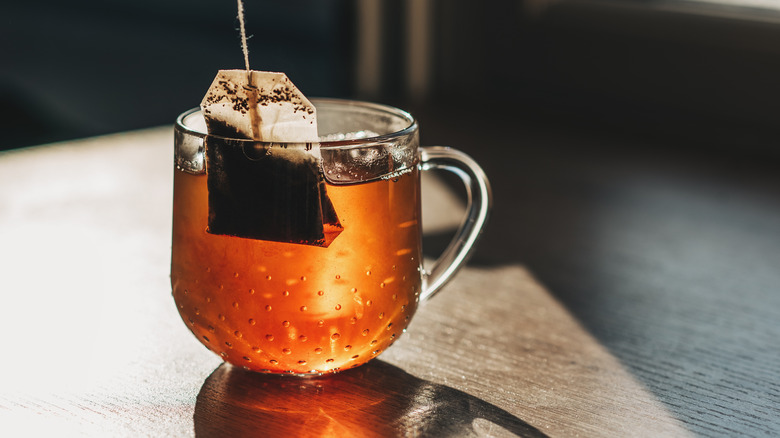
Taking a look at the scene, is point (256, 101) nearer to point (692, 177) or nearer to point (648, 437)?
point (648, 437)

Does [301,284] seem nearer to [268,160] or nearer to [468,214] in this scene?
[268,160]

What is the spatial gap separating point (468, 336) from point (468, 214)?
0.31 ft

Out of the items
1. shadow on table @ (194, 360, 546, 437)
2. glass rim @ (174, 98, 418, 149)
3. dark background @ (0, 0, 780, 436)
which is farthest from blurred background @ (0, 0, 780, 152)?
shadow on table @ (194, 360, 546, 437)

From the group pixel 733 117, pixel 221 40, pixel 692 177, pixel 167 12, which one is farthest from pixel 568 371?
pixel 167 12

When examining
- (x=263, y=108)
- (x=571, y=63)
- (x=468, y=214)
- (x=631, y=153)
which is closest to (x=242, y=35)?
(x=263, y=108)

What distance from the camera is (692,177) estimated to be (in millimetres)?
1261

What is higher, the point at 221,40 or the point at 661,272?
the point at 661,272

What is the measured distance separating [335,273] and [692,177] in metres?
0.90

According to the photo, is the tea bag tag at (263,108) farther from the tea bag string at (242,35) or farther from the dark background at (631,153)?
the dark background at (631,153)

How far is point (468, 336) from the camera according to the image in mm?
647

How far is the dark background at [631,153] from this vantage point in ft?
2.15

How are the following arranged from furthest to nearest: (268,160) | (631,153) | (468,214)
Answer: (631,153) < (468,214) < (268,160)

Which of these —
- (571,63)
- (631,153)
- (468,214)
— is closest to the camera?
(468,214)

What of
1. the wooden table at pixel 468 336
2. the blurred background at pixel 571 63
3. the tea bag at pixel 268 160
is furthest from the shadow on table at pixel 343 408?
the blurred background at pixel 571 63
